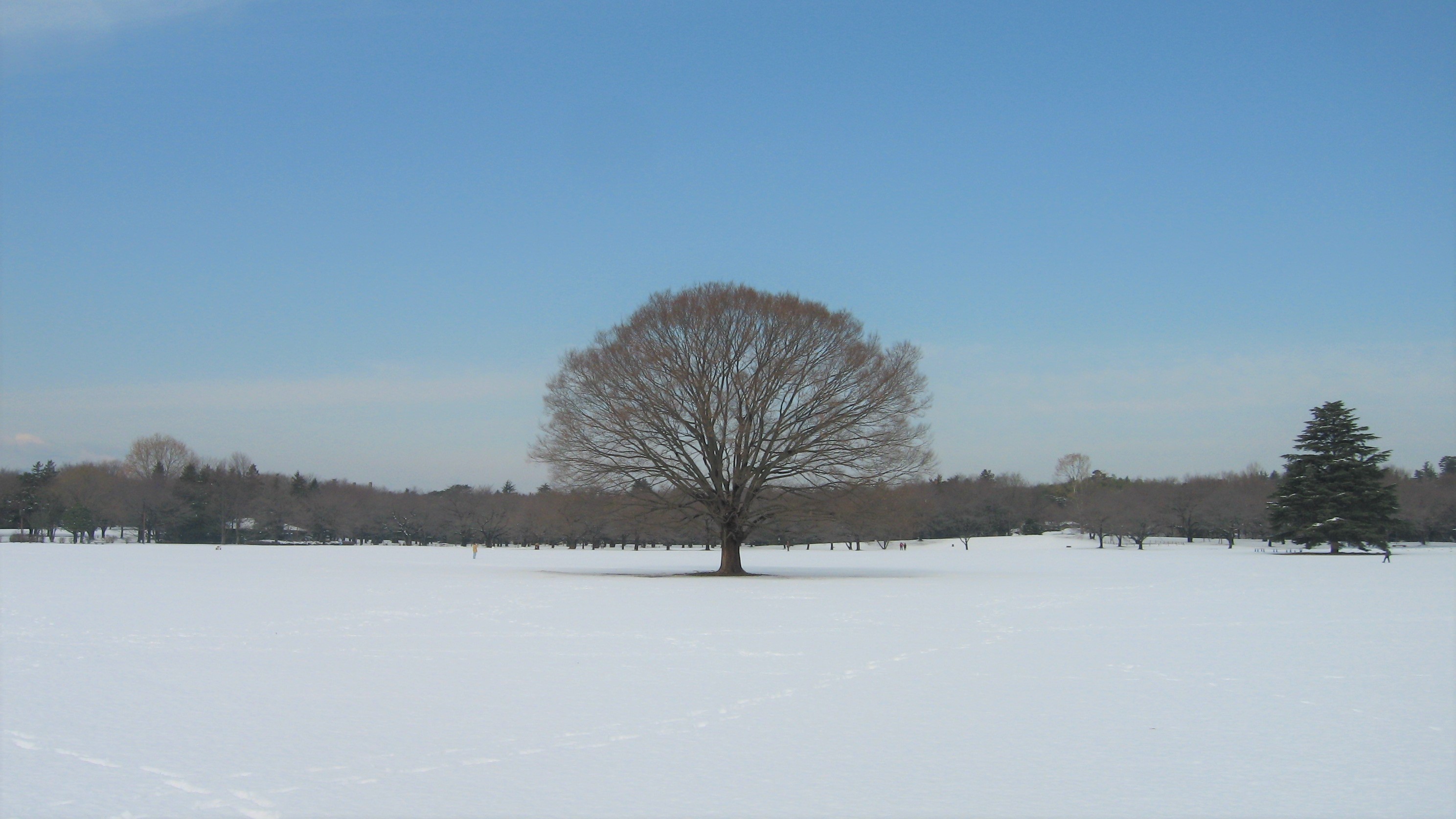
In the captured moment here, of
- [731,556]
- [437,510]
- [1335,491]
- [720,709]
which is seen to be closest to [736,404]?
[731,556]

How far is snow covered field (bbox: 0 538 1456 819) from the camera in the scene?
21.5ft

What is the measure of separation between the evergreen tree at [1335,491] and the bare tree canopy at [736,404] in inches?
1465

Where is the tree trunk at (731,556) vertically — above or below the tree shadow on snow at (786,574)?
above

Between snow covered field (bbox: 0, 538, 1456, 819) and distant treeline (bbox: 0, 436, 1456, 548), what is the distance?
160 feet

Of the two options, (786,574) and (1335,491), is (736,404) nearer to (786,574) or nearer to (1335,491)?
(786,574)

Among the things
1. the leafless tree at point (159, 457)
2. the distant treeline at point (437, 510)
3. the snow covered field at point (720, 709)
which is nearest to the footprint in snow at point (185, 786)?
the snow covered field at point (720, 709)

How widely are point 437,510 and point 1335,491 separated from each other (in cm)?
9693

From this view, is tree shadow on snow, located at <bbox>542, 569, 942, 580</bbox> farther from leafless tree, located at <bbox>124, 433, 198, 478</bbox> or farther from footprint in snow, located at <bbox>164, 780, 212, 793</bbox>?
leafless tree, located at <bbox>124, 433, 198, 478</bbox>

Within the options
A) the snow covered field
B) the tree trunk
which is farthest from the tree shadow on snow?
the snow covered field

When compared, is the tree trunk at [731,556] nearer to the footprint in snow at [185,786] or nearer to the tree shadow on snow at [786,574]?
the tree shadow on snow at [786,574]

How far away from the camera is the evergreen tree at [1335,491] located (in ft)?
A: 185

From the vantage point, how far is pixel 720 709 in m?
9.45

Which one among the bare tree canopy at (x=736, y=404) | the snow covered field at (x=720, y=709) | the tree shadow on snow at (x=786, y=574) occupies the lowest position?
the tree shadow on snow at (x=786, y=574)

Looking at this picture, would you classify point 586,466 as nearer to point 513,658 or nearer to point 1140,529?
point 513,658
